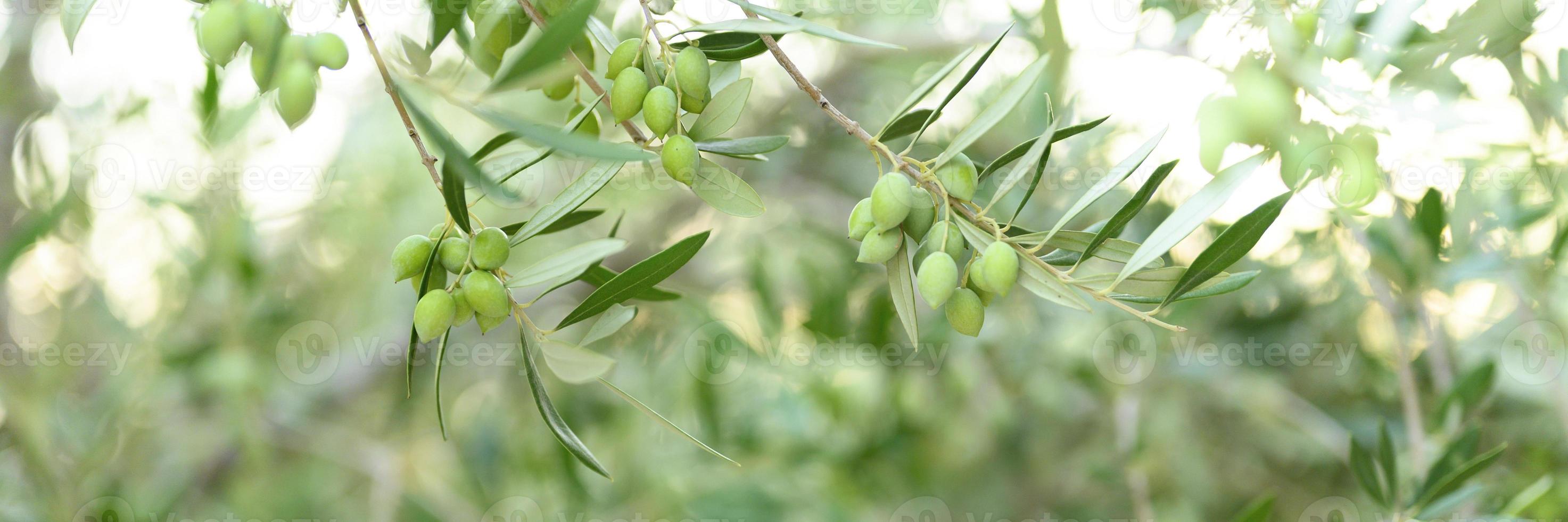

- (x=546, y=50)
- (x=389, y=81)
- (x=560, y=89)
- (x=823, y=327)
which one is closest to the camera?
(x=546, y=50)

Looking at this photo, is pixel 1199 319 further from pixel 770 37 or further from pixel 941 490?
pixel 770 37

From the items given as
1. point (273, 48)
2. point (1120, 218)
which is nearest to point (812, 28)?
point (1120, 218)

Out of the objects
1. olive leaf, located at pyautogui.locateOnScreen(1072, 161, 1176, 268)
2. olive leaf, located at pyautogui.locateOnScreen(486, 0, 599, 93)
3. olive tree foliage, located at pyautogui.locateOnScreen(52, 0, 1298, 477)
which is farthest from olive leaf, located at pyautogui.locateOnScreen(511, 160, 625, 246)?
olive leaf, located at pyautogui.locateOnScreen(1072, 161, 1176, 268)

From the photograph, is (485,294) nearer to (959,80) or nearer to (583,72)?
(583,72)

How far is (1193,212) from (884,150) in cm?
13

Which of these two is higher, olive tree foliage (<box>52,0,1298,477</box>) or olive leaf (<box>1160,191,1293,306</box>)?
olive tree foliage (<box>52,0,1298,477</box>)

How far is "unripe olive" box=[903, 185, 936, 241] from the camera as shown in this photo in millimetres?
368

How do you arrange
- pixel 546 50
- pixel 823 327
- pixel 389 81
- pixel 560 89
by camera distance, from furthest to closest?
pixel 823 327, pixel 560 89, pixel 389 81, pixel 546 50

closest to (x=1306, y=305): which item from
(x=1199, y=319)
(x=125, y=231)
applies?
(x=1199, y=319)

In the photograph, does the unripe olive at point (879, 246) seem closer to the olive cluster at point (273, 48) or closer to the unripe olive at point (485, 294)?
the unripe olive at point (485, 294)

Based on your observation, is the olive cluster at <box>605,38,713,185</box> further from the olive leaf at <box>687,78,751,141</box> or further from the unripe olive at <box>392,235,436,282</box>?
the unripe olive at <box>392,235,436,282</box>

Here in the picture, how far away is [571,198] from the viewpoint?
0.38 metres

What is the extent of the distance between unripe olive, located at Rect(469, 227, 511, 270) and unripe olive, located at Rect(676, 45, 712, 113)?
0.36ft

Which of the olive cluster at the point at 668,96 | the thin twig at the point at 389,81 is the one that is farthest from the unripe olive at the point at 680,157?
the thin twig at the point at 389,81
